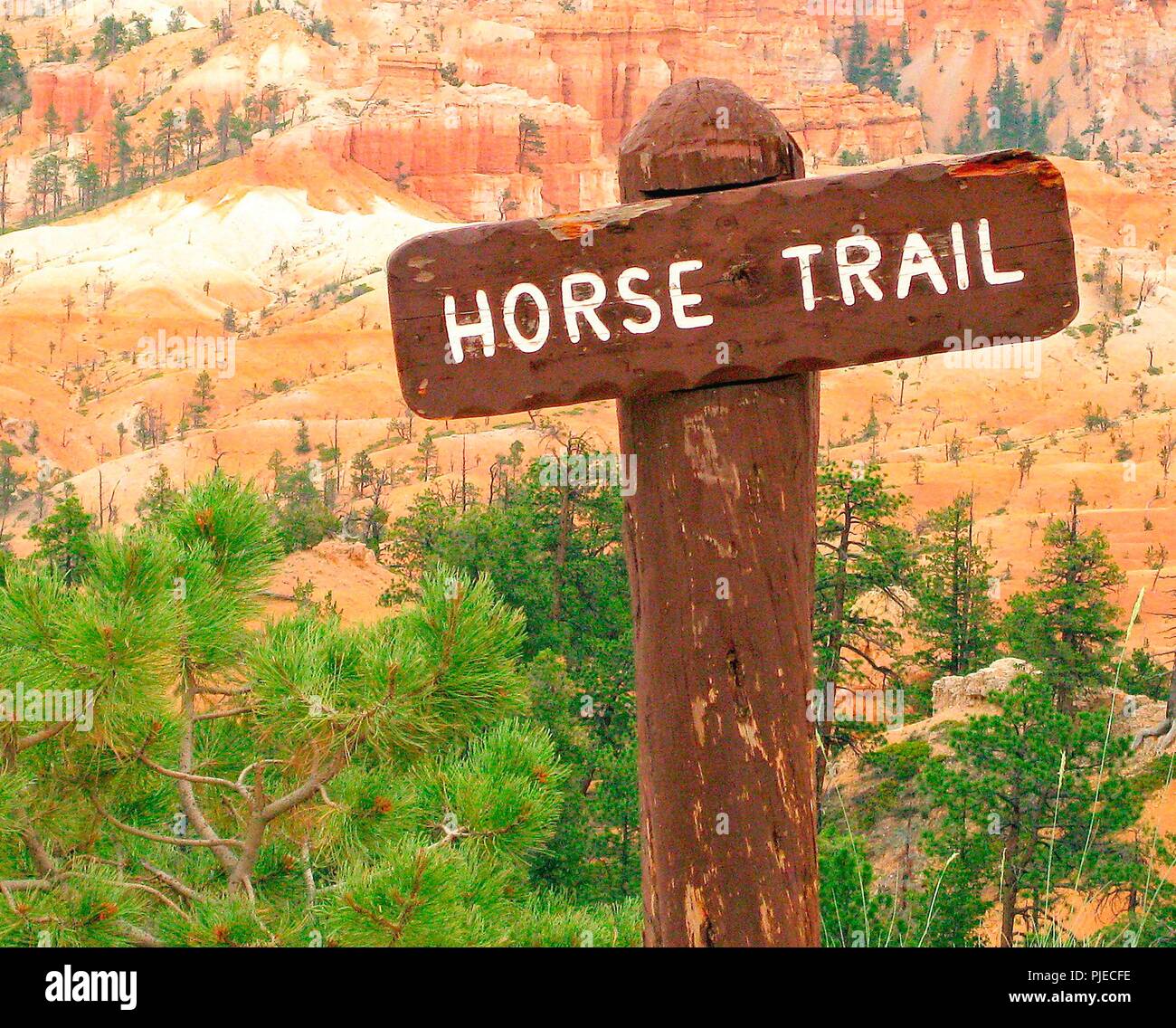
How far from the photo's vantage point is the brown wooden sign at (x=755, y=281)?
1830 mm

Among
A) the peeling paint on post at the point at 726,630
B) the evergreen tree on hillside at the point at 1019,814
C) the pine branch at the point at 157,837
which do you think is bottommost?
the evergreen tree on hillside at the point at 1019,814

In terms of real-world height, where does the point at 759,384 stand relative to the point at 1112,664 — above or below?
above

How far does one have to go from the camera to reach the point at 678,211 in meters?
1.86

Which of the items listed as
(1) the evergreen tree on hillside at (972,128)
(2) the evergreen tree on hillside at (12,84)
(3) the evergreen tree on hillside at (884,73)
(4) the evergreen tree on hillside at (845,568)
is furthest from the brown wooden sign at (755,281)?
(3) the evergreen tree on hillside at (884,73)

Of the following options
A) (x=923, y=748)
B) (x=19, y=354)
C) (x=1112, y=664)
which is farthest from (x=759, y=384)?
(x=19, y=354)

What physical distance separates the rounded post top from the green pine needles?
1.22 meters

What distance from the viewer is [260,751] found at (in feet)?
11.9

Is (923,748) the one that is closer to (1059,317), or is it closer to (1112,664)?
(1112,664)

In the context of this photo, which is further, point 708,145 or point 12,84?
point 12,84

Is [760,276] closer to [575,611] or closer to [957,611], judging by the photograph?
[575,611]

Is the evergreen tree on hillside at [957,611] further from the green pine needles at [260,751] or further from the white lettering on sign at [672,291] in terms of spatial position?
the white lettering on sign at [672,291]

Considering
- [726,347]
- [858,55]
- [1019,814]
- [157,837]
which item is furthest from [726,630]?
[858,55]

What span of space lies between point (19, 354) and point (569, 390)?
46222mm

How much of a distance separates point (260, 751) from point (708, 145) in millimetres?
2306
